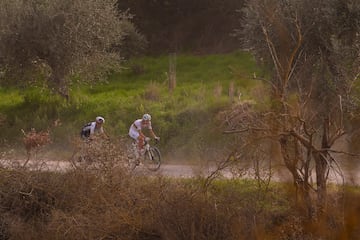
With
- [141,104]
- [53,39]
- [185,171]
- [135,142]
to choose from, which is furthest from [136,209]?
[53,39]

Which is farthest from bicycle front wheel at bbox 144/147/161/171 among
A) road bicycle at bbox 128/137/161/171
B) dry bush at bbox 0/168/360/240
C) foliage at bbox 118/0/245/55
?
foliage at bbox 118/0/245/55

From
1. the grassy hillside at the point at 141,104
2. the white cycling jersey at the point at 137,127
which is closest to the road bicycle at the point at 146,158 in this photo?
the white cycling jersey at the point at 137,127

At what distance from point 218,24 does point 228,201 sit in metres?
21.2

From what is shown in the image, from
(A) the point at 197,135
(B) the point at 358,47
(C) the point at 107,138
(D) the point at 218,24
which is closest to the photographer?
(C) the point at 107,138

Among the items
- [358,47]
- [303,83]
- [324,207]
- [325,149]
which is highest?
[358,47]

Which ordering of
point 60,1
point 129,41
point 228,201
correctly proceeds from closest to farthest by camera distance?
point 228,201 < point 60,1 < point 129,41

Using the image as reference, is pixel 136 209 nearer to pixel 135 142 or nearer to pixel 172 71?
pixel 135 142

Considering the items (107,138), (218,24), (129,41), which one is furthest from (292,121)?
(218,24)

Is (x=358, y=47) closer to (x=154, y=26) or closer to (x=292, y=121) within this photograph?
(x=292, y=121)

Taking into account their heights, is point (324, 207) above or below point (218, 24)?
below

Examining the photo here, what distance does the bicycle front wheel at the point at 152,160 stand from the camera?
54.2 ft

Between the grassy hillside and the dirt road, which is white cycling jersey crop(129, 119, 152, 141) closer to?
the dirt road

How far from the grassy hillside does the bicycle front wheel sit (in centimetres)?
90

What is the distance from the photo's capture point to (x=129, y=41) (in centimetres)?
3128
